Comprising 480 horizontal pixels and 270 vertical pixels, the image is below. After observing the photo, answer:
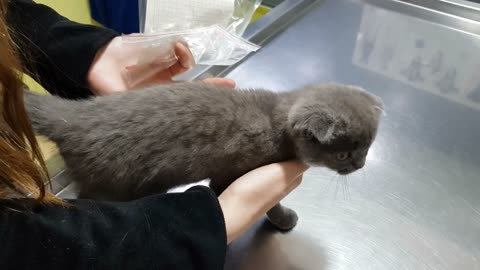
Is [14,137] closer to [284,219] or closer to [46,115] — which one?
[46,115]

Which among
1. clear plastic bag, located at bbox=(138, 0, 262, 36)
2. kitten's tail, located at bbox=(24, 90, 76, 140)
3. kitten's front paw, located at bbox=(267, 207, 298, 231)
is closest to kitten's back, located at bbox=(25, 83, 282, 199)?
kitten's tail, located at bbox=(24, 90, 76, 140)

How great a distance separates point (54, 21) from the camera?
0.85m

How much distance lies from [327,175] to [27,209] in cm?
56

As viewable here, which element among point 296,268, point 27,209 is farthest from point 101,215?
point 296,268

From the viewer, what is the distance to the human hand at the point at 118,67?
0.82 m

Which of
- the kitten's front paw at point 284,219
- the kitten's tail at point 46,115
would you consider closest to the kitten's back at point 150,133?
the kitten's tail at point 46,115

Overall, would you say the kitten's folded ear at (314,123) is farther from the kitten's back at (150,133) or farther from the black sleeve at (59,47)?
the black sleeve at (59,47)

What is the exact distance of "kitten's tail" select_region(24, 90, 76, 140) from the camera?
639 mm

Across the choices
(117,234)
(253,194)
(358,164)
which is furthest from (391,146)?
(117,234)

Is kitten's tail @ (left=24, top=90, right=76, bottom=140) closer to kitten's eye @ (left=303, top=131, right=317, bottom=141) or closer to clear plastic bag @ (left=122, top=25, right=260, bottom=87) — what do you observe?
clear plastic bag @ (left=122, top=25, right=260, bottom=87)

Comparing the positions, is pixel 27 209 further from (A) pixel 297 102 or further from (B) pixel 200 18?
(B) pixel 200 18

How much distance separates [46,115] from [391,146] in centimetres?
65

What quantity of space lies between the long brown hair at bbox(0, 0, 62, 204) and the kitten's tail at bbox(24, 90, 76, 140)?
8.0 inches

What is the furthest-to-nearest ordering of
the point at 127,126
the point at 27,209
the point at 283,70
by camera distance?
the point at 283,70, the point at 127,126, the point at 27,209
